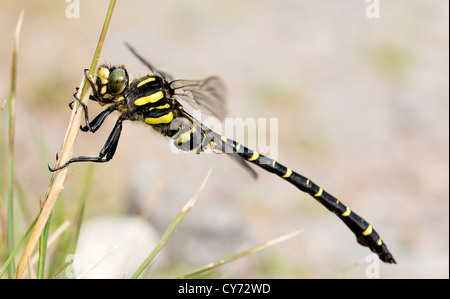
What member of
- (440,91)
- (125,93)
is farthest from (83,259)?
(440,91)

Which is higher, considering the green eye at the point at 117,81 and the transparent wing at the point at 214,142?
the green eye at the point at 117,81

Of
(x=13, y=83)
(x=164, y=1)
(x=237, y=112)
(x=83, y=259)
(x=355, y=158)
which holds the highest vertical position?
(x=164, y=1)

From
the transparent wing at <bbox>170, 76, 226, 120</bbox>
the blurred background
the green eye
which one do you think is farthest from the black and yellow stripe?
the blurred background

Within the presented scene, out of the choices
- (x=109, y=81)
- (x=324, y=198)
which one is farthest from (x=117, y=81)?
(x=324, y=198)

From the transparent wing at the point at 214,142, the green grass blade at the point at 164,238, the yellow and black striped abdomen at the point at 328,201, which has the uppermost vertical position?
the transparent wing at the point at 214,142

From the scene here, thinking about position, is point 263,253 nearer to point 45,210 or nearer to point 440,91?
point 45,210

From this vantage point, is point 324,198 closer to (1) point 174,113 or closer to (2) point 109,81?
(1) point 174,113

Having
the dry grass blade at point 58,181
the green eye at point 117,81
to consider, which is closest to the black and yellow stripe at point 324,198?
the green eye at point 117,81

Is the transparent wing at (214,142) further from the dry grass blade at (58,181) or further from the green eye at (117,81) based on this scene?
the dry grass blade at (58,181)
